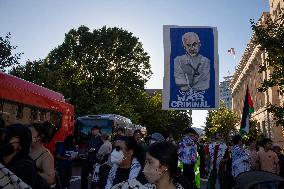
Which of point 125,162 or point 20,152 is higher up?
point 20,152

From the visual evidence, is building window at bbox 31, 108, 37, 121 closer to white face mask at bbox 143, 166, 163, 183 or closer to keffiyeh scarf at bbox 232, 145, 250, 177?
keffiyeh scarf at bbox 232, 145, 250, 177

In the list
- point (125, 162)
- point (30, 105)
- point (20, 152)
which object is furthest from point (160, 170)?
point (30, 105)

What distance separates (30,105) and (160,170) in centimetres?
1312

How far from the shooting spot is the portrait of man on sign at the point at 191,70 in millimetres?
7066

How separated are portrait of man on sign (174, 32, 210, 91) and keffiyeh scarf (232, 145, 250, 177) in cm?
381

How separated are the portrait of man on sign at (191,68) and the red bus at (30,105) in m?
5.16

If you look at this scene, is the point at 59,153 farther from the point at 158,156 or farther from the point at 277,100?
the point at 277,100

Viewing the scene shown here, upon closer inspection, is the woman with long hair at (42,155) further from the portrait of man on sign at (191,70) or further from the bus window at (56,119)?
the bus window at (56,119)

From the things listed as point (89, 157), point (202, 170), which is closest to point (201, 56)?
point (89, 157)

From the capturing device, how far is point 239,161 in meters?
10.2

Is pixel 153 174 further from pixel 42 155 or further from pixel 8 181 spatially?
pixel 42 155

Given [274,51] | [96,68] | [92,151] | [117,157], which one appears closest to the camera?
[117,157]

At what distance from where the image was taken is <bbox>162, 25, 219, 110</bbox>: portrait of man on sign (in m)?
7.08

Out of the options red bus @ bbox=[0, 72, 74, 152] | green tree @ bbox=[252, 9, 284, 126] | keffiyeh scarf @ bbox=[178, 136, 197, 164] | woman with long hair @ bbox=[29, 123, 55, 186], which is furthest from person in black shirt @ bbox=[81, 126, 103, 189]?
woman with long hair @ bbox=[29, 123, 55, 186]
